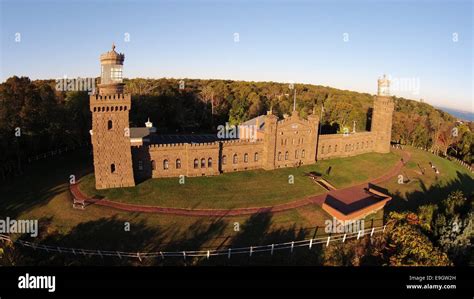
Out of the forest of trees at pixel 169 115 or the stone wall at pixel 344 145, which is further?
the stone wall at pixel 344 145

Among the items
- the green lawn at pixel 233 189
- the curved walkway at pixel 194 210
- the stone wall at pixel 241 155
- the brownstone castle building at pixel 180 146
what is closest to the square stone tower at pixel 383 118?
the brownstone castle building at pixel 180 146

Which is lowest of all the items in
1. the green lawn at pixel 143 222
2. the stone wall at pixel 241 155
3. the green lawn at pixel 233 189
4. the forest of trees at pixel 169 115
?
the green lawn at pixel 143 222

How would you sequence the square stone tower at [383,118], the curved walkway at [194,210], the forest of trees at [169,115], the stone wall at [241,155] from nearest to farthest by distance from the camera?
the curved walkway at [194,210] → the stone wall at [241,155] → the forest of trees at [169,115] → the square stone tower at [383,118]

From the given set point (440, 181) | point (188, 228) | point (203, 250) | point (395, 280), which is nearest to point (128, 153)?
point (188, 228)

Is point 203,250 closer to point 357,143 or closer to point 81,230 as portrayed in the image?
point 81,230

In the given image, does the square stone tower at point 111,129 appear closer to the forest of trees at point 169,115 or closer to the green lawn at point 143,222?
the green lawn at point 143,222

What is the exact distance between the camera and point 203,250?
85.0 feet

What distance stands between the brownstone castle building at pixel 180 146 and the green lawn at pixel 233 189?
1566 millimetres

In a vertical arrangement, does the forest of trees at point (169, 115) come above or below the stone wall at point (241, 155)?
above

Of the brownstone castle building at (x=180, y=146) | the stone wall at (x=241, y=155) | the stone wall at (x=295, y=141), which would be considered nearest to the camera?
the brownstone castle building at (x=180, y=146)

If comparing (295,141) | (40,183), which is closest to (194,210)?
(40,183)

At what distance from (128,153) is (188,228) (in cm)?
1344

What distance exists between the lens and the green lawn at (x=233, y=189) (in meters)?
35.0

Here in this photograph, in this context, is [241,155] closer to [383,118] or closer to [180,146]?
[180,146]
